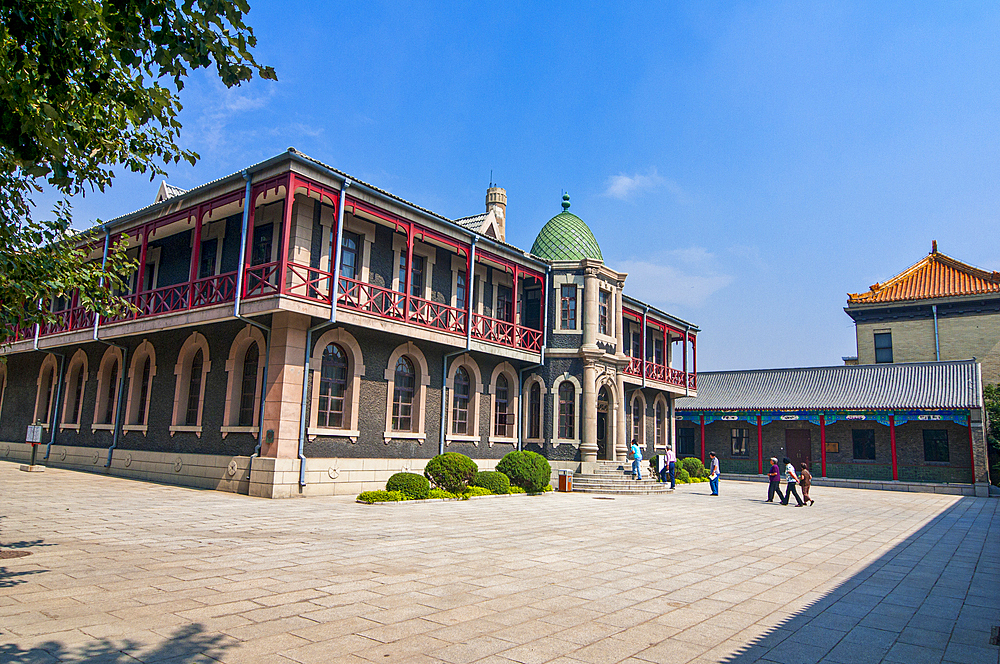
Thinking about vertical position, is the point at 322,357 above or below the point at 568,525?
above

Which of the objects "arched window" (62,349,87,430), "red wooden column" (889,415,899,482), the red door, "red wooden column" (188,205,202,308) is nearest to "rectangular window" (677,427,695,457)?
the red door

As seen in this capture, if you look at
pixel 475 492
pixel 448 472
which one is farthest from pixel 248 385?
pixel 475 492

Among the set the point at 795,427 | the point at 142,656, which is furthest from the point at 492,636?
the point at 795,427

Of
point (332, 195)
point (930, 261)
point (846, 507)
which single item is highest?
point (930, 261)

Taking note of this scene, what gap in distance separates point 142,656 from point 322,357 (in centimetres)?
1356

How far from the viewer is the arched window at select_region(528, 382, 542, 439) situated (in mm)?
25531

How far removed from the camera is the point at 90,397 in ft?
76.8

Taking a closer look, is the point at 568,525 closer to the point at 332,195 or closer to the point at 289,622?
the point at 289,622

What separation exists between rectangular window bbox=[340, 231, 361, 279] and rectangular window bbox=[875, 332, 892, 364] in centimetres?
3687

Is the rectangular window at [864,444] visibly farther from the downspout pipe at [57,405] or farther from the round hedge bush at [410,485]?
the downspout pipe at [57,405]

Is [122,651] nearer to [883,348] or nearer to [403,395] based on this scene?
[403,395]

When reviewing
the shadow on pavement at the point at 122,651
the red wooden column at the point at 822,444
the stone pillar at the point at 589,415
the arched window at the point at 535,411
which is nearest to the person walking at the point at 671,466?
the stone pillar at the point at 589,415

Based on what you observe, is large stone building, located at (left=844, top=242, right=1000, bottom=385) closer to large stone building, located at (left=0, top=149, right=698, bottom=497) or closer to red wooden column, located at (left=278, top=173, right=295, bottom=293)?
large stone building, located at (left=0, top=149, right=698, bottom=497)

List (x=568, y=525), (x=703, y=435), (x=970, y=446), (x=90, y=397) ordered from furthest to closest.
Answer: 1. (x=703, y=435)
2. (x=970, y=446)
3. (x=90, y=397)
4. (x=568, y=525)
